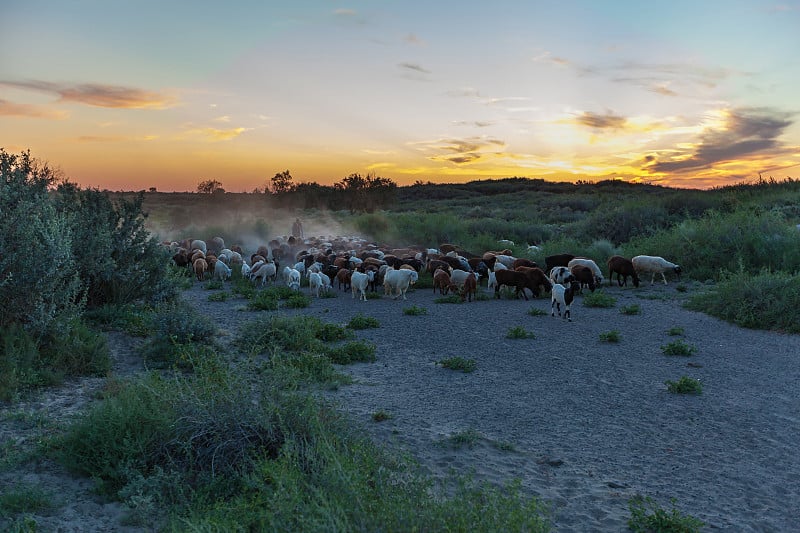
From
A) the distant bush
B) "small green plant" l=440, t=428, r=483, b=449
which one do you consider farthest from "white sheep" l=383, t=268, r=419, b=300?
"small green plant" l=440, t=428, r=483, b=449

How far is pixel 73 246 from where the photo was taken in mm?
9445

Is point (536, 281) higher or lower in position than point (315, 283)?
higher

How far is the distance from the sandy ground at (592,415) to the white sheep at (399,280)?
10.9 feet

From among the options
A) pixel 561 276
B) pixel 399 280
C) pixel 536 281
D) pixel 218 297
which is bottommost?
pixel 218 297

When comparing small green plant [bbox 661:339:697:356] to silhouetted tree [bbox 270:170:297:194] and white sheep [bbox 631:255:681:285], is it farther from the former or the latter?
silhouetted tree [bbox 270:170:297:194]

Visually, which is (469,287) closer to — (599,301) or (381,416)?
(599,301)

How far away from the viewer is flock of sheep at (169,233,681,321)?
15188 mm

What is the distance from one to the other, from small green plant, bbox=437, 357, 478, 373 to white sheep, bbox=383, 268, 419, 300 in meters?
6.63

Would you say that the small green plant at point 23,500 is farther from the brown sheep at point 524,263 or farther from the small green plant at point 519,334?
the brown sheep at point 524,263

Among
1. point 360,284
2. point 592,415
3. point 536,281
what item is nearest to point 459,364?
point 592,415

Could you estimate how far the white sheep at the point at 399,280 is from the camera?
15391 mm

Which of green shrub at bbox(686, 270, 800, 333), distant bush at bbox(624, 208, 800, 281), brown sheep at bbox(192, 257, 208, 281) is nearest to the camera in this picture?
green shrub at bbox(686, 270, 800, 333)

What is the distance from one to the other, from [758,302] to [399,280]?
8.18 metres

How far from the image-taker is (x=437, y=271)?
1623 cm
